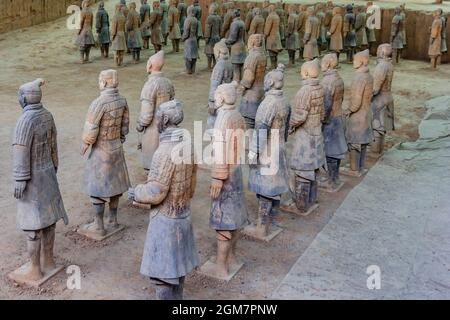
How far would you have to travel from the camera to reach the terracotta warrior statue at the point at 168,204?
13.3 feet

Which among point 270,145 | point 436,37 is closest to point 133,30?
point 436,37

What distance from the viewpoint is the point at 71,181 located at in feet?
23.4

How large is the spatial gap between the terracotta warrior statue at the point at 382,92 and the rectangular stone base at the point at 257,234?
2.86 m

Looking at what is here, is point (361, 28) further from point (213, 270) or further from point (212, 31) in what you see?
point (213, 270)

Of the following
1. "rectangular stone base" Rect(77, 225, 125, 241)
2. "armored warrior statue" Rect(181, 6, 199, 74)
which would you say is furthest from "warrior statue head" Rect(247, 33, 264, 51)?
"armored warrior statue" Rect(181, 6, 199, 74)

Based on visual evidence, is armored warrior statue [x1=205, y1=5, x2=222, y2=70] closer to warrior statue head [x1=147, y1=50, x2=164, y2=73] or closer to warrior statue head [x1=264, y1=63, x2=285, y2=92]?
warrior statue head [x1=147, y1=50, x2=164, y2=73]

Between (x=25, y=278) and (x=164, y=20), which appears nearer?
(x=25, y=278)

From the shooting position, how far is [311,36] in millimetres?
13562

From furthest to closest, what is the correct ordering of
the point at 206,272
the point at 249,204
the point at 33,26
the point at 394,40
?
the point at 33,26, the point at 394,40, the point at 249,204, the point at 206,272

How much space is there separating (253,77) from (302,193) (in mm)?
2375

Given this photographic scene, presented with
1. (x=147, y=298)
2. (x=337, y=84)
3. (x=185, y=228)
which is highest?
(x=337, y=84)

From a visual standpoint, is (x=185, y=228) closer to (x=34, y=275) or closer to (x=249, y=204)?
(x=34, y=275)

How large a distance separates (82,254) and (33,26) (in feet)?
43.5

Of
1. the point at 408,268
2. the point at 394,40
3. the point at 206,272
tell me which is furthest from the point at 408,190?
the point at 394,40
